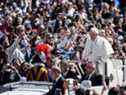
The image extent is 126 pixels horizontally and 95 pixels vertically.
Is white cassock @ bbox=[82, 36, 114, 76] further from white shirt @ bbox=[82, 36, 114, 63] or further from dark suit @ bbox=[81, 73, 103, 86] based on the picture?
dark suit @ bbox=[81, 73, 103, 86]

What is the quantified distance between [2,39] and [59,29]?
201cm

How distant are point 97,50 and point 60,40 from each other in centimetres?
493

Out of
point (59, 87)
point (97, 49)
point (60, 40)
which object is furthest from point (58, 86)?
point (60, 40)

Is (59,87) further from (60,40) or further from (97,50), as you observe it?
(60,40)

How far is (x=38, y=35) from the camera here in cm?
1983

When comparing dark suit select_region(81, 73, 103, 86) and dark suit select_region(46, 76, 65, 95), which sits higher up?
dark suit select_region(81, 73, 103, 86)

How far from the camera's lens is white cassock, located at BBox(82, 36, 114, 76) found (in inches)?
551

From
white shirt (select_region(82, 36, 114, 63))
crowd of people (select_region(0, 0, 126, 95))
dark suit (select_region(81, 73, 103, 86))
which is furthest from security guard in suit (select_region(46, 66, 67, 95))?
white shirt (select_region(82, 36, 114, 63))

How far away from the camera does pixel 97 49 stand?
1404 centimetres

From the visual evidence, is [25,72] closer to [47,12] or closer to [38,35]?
[38,35]

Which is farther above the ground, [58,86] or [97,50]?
[97,50]

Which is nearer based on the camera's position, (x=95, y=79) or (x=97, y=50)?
(x=95, y=79)

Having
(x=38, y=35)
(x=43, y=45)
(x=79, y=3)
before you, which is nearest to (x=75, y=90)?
(x=43, y=45)

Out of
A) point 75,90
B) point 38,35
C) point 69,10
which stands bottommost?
point 75,90
